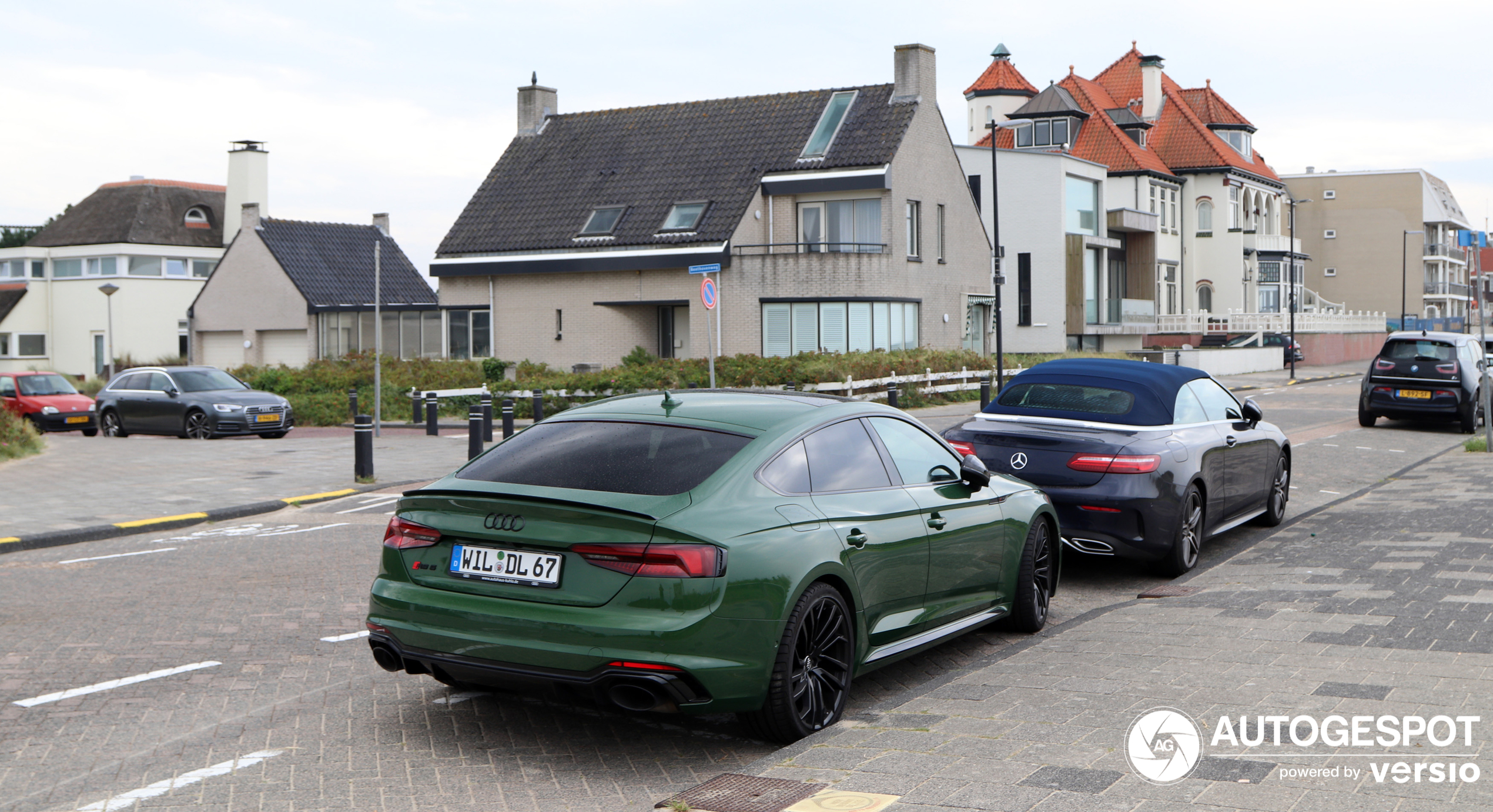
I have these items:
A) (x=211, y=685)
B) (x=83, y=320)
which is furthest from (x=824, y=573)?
(x=83, y=320)

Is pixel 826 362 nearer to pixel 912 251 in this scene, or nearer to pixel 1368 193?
pixel 912 251

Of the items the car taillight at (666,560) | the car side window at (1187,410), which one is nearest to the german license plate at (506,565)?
the car taillight at (666,560)

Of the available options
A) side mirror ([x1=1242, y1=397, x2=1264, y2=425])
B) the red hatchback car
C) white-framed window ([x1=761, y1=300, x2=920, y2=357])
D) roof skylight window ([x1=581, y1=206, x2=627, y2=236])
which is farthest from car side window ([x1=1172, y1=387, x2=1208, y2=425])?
roof skylight window ([x1=581, y1=206, x2=627, y2=236])

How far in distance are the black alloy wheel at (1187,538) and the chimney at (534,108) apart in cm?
3638

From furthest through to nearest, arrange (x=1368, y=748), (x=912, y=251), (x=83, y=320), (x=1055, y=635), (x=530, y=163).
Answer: (x=83, y=320), (x=530, y=163), (x=912, y=251), (x=1055, y=635), (x=1368, y=748)

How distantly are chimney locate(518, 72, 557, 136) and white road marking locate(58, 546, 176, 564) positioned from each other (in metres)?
33.4

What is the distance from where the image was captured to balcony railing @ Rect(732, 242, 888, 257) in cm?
3603

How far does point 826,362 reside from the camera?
3081 centimetres

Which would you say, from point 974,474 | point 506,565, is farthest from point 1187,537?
point 506,565

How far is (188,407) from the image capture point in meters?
24.2

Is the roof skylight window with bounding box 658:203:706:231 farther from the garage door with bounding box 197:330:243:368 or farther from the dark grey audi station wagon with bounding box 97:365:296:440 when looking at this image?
the garage door with bounding box 197:330:243:368

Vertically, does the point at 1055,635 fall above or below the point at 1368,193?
below

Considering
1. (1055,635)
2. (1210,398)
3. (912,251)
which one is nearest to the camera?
(1055,635)

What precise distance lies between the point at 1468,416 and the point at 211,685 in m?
21.5
